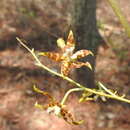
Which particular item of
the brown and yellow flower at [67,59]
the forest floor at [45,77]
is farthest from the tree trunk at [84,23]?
the brown and yellow flower at [67,59]

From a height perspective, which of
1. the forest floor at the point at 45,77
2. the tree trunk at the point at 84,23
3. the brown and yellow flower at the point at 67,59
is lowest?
the forest floor at the point at 45,77

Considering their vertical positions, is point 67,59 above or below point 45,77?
above

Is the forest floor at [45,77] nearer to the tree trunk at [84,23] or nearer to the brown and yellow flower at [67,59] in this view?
the tree trunk at [84,23]

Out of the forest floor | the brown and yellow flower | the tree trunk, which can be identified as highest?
the brown and yellow flower

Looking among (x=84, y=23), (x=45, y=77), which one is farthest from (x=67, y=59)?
(x=45, y=77)

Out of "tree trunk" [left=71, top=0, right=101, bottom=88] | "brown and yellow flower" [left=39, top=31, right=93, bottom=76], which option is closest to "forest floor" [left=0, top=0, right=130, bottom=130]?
"tree trunk" [left=71, top=0, right=101, bottom=88]

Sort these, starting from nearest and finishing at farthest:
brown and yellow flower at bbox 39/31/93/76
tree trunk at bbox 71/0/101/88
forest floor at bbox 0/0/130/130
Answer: brown and yellow flower at bbox 39/31/93/76
tree trunk at bbox 71/0/101/88
forest floor at bbox 0/0/130/130

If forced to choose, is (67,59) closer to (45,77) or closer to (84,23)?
(84,23)

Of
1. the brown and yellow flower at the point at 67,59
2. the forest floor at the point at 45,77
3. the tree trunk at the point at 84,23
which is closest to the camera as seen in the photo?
the brown and yellow flower at the point at 67,59

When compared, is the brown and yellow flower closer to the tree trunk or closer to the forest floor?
the tree trunk
